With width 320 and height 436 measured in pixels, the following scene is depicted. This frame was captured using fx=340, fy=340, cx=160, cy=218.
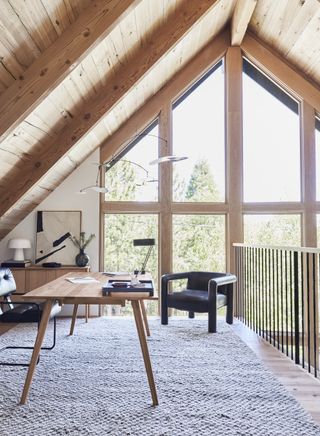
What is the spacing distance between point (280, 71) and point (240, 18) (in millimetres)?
1078

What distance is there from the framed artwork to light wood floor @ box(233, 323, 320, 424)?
104 inches

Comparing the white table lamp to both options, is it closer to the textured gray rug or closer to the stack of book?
the stack of book

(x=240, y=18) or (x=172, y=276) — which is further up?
(x=240, y=18)

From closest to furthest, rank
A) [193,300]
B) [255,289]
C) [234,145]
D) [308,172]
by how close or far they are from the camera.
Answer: [193,300], [255,289], [308,172], [234,145]

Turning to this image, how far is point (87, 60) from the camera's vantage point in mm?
3205

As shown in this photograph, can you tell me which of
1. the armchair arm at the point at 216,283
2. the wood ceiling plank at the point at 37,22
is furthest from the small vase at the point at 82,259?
the wood ceiling plank at the point at 37,22

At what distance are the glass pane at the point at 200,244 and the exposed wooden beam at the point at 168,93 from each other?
55.3 inches

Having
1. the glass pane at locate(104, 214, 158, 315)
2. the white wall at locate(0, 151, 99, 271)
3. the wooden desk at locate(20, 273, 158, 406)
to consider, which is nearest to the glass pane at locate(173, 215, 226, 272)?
the glass pane at locate(104, 214, 158, 315)

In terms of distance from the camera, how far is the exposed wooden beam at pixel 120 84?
12.1 ft

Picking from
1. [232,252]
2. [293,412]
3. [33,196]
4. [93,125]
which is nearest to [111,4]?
[93,125]

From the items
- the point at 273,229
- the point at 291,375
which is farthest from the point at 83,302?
the point at 273,229

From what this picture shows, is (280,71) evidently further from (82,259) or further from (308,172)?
(82,259)

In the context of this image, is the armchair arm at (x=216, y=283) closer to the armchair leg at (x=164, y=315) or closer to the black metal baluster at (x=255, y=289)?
the black metal baluster at (x=255, y=289)

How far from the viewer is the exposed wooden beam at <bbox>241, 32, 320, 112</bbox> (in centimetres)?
504
